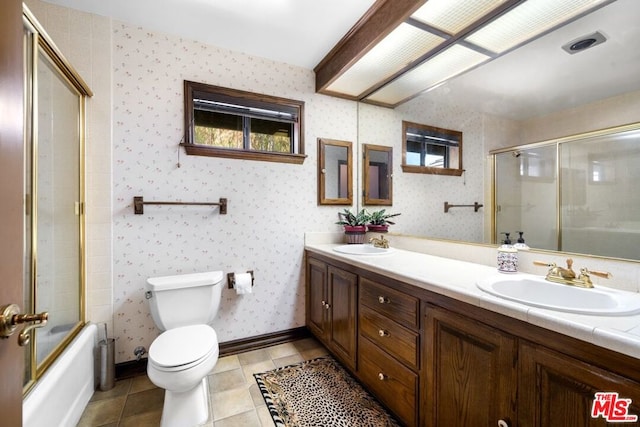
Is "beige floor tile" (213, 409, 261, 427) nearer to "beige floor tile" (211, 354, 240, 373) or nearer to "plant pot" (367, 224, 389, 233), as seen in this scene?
"beige floor tile" (211, 354, 240, 373)

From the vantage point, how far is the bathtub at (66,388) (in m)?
1.11

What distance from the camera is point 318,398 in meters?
1.62

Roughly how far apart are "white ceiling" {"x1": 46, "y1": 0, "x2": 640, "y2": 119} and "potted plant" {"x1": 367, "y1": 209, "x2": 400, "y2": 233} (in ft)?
3.43

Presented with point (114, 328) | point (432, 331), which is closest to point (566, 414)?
point (432, 331)

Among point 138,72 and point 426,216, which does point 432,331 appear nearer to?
point 426,216

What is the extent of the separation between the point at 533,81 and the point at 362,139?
140cm

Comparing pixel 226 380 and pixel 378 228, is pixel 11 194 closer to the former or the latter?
pixel 226 380

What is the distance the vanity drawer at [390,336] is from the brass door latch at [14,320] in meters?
1.33

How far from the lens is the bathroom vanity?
0.72 meters

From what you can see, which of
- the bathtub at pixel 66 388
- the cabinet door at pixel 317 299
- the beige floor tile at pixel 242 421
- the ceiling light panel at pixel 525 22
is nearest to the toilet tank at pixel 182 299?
the bathtub at pixel 66 388

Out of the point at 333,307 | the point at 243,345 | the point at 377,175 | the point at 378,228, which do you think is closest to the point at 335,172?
the point at 377,175

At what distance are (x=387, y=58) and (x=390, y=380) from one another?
211 centimetres

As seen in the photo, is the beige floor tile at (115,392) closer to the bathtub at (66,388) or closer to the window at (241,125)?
the bathtub at (66,388)

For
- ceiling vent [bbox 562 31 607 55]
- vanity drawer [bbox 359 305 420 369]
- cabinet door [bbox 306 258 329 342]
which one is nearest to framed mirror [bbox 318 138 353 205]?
cabinet door [bbox 306 258 329 342]
